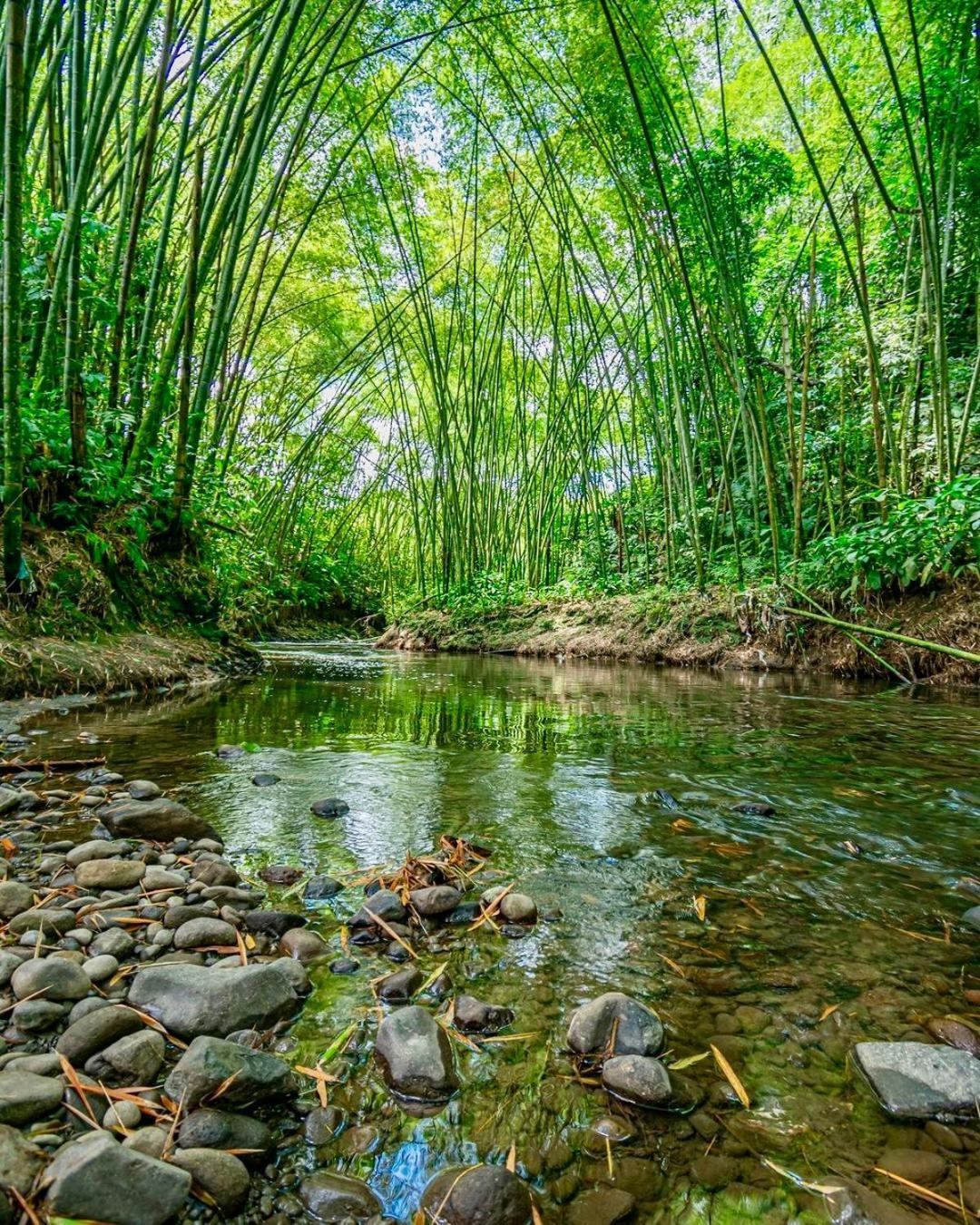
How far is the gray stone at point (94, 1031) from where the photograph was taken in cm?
65

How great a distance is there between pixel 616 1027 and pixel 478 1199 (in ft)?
0.86

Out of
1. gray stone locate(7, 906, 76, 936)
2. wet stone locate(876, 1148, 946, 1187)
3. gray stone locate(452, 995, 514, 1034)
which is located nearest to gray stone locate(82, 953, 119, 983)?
gray stone locate(7, 906, 76, 936)

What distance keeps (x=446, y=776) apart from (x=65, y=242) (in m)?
2.70

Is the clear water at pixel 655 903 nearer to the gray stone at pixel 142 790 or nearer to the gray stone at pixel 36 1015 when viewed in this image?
the gray stone at pixel 142 790

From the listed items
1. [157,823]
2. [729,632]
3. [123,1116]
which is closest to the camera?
[123,1116]

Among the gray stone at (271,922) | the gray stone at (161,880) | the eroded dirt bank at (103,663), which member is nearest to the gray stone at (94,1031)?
the gray stone at (271,922)

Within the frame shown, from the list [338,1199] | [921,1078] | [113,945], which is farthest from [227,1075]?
[921,1078]

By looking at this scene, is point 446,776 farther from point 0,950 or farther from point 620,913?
point 0,950

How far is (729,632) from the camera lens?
209 inches

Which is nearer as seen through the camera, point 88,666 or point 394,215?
point 88,666

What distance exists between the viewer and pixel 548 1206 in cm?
52

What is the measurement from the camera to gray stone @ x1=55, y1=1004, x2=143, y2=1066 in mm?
646

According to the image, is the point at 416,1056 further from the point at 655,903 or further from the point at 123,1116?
the point at 655,903

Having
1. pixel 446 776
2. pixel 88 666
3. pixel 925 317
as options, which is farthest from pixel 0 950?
pixel 925 317
